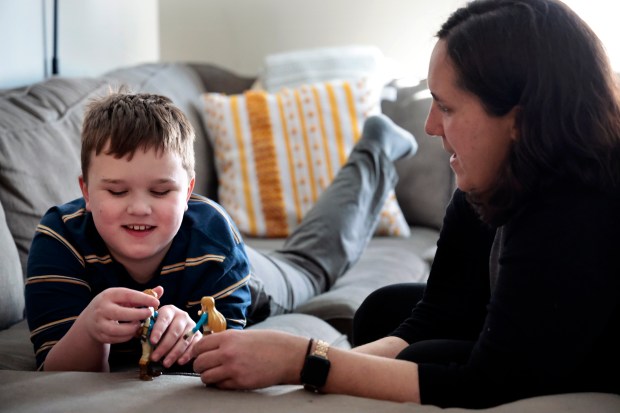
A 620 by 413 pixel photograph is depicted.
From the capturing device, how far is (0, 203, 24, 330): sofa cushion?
170cm

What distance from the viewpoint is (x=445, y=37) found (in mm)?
1183

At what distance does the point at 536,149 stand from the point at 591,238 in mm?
125

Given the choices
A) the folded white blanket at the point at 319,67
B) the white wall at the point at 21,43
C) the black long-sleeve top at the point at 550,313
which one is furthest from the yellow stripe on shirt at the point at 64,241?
the folded white blanket at the point at 319,67

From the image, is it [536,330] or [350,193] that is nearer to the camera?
[536,330]

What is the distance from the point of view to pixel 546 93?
3.53ft

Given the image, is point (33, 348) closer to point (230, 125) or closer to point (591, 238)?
point (591, 238)

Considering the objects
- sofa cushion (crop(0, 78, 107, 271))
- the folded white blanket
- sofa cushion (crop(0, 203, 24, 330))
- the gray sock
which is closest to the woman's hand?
sofa cushion (crop(0, 203, 24, 330))

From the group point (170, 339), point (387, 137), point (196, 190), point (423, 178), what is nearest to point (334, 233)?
point (387, 137)

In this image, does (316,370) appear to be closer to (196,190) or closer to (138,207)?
(138,207)

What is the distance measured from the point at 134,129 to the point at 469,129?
556 mm

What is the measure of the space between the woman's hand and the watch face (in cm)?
2

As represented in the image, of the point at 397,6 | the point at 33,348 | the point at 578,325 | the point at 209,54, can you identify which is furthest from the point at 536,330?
the point at 209,54

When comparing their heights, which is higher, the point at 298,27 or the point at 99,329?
the point at 298,27

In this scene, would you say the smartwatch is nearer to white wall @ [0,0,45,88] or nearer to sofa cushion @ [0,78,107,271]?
sofa cushion @ [0,78,107,271]
